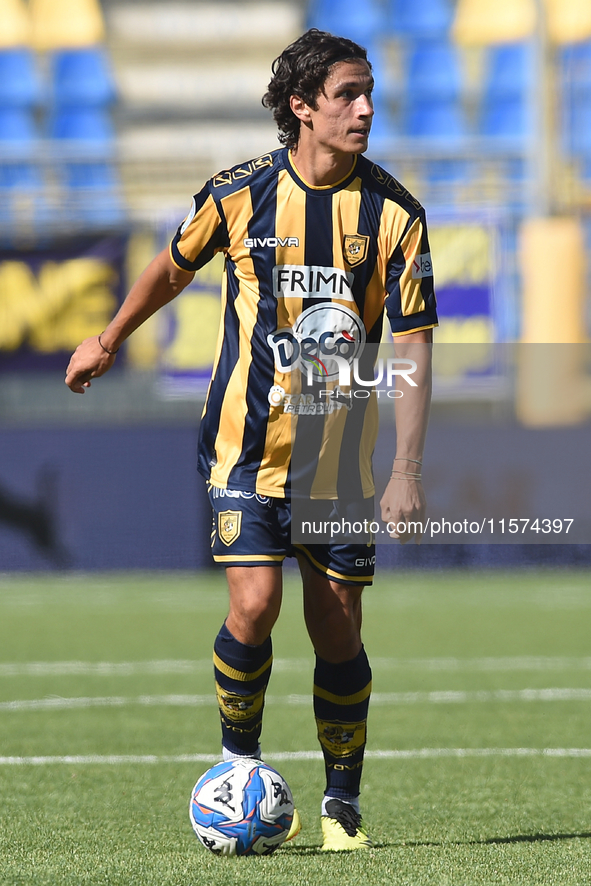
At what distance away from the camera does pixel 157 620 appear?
346 inches

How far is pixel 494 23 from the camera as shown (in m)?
16.9

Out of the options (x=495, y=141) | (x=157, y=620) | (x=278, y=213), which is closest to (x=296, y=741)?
(x=278, y=213)

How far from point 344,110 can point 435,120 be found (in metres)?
13.8

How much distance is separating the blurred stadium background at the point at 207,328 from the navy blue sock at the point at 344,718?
24.2ft

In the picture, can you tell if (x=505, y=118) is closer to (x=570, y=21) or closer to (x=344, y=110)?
(x=570, y=21)

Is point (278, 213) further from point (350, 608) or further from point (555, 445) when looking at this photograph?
point (555, 445)

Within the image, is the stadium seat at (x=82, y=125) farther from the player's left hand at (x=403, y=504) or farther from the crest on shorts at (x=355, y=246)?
the player's left hand at (x=403, y=504)

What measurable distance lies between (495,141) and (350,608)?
1095 cm

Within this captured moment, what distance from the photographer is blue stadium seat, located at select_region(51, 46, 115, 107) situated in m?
16.9

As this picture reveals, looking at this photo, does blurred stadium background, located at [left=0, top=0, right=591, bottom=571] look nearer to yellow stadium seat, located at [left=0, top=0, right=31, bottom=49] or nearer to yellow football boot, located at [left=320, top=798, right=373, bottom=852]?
yellow stadium seat, located at [left=0, top=0, right=31, bottom=49]

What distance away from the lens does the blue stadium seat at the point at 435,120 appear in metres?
16.5

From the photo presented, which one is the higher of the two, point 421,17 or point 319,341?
point 421,17

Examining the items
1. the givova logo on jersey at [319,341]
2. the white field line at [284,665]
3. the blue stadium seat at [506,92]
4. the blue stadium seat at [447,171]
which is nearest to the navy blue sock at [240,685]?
the givova logo on jersey at [319,341]

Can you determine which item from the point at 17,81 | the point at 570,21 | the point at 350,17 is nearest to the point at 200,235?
the point at 570,21
